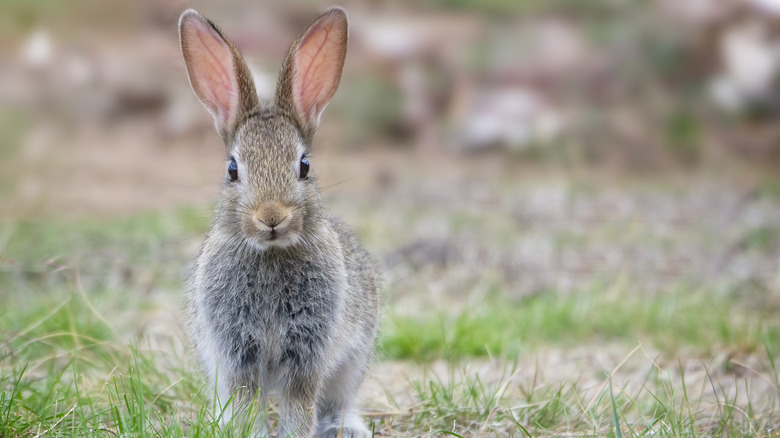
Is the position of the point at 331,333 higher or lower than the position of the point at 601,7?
lower

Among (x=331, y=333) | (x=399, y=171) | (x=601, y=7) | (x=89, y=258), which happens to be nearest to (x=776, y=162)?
(x=601, y=7)

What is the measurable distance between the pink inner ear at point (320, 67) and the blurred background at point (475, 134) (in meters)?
3.63

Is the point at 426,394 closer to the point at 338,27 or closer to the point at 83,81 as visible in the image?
the point at 338,27

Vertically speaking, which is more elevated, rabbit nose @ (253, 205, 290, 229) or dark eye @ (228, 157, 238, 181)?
dark eye @ (228, 157, 238, 181)

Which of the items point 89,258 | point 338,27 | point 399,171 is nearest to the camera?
point 338,27

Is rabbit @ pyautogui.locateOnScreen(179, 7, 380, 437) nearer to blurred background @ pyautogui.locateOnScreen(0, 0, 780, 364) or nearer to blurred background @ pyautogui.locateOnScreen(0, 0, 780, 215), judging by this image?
blurred background @ pyautogui.locateOnScreen(0, 0, 780, 364)

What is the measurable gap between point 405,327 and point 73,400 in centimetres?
224

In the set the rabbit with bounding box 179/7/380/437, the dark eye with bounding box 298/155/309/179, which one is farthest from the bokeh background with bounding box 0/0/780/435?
the dark eye with bounding box 298/155/309/179

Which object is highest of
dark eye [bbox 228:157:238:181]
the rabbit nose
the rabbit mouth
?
dark eye [bbox 228:157:238:181]

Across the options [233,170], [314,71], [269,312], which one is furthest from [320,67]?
[269,312]

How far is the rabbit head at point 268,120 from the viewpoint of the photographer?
2887mm

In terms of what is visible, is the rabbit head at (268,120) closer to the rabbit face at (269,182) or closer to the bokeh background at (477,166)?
the rabbit face at (269,182)

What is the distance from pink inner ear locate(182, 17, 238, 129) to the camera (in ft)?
10.4

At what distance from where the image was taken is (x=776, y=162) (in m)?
11.2
